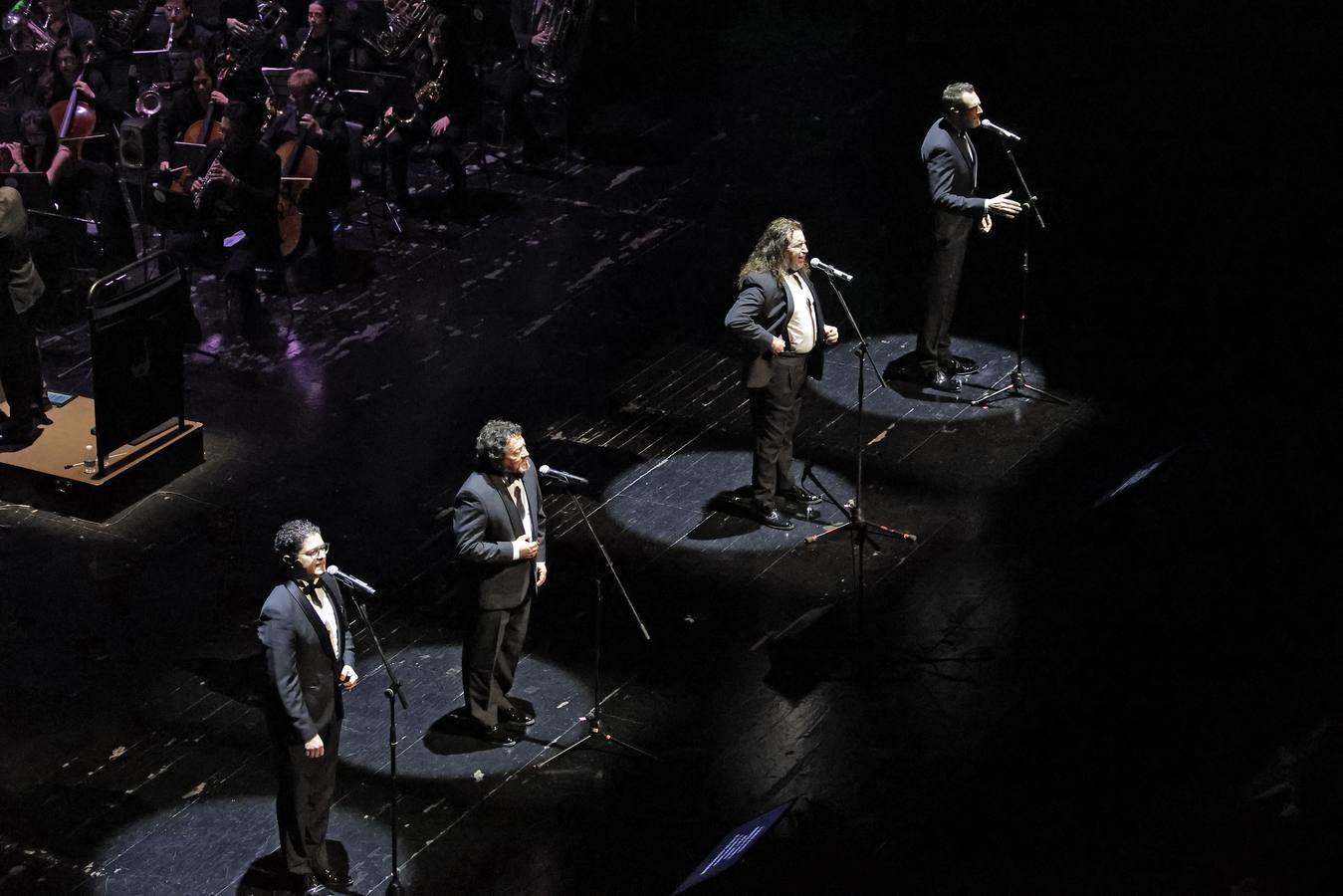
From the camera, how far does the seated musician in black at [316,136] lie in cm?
1264

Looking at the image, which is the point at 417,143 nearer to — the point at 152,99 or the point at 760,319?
the point at 152,99

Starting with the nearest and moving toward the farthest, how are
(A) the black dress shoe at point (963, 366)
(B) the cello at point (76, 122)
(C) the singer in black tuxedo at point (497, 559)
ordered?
1. (C) the singer in black tuxedo at point (497, 559)
2. (A) the black dress shoe at point (963, 366)
3. (B) the cello at point (76, 122)

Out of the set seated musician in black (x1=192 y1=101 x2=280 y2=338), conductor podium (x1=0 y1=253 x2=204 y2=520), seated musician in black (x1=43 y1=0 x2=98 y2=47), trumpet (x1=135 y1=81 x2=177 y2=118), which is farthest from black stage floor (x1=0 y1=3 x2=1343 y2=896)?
seated musician in black (x1=43 y1=0 x2=98 y2=47)

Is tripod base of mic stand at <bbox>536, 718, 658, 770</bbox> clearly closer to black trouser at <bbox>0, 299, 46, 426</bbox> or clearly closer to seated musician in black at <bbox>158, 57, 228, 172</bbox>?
black trouser at <bbox>0, 299, 46, 426</bbox>

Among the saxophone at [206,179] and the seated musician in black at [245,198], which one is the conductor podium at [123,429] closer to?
the seated musician in black at [245,198]

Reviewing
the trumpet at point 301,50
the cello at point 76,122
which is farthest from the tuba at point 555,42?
the cello at point 76,122

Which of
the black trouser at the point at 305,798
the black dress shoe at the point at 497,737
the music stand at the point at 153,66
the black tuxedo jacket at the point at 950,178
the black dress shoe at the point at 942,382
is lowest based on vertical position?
the black dress shoe at the point at 497,737

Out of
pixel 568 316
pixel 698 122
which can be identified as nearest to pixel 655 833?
pixel 568 316

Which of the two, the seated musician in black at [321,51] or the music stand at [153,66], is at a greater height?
the seated musician in black at [321,51]

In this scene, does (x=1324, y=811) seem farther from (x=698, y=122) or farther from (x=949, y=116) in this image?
(x=698, y=122)

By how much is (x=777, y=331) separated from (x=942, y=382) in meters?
2.05

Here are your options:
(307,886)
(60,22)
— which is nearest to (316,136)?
(60,22)

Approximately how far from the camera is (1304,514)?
9.18m

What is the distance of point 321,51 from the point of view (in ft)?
46.5
